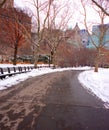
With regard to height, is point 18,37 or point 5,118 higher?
point 18,37

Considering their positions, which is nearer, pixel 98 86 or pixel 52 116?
pixel 52 116

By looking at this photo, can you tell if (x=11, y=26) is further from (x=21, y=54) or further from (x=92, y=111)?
(x=92, y=111)

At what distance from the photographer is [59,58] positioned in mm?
87625

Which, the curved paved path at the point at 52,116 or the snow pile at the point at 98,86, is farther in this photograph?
the snow pile at the point at 98,86

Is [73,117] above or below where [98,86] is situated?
above

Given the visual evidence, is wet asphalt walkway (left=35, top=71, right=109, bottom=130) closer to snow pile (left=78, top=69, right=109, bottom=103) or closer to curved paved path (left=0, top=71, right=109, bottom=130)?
curved paved path (left=0, top=71, right=109, bottom=130)

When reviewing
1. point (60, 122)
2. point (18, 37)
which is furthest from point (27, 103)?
point (18, 37)

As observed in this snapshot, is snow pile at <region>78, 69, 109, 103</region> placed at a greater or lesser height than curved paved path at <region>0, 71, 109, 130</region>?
lesser

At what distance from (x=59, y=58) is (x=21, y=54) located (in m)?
12.5

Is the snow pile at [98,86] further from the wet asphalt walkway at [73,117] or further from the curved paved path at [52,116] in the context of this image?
the curved paved path at [52,116]

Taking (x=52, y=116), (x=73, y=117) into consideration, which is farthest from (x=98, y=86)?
(x=52, y=116)

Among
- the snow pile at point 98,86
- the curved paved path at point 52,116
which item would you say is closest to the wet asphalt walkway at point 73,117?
the curved paved path at point 52,116

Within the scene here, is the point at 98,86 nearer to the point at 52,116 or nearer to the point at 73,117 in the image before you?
the point at 73,117

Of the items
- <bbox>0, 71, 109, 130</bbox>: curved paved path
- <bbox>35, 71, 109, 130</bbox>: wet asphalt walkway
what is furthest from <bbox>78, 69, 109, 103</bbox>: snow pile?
<bbox>0, 71, 109, 130</bbox>: curved paved path
